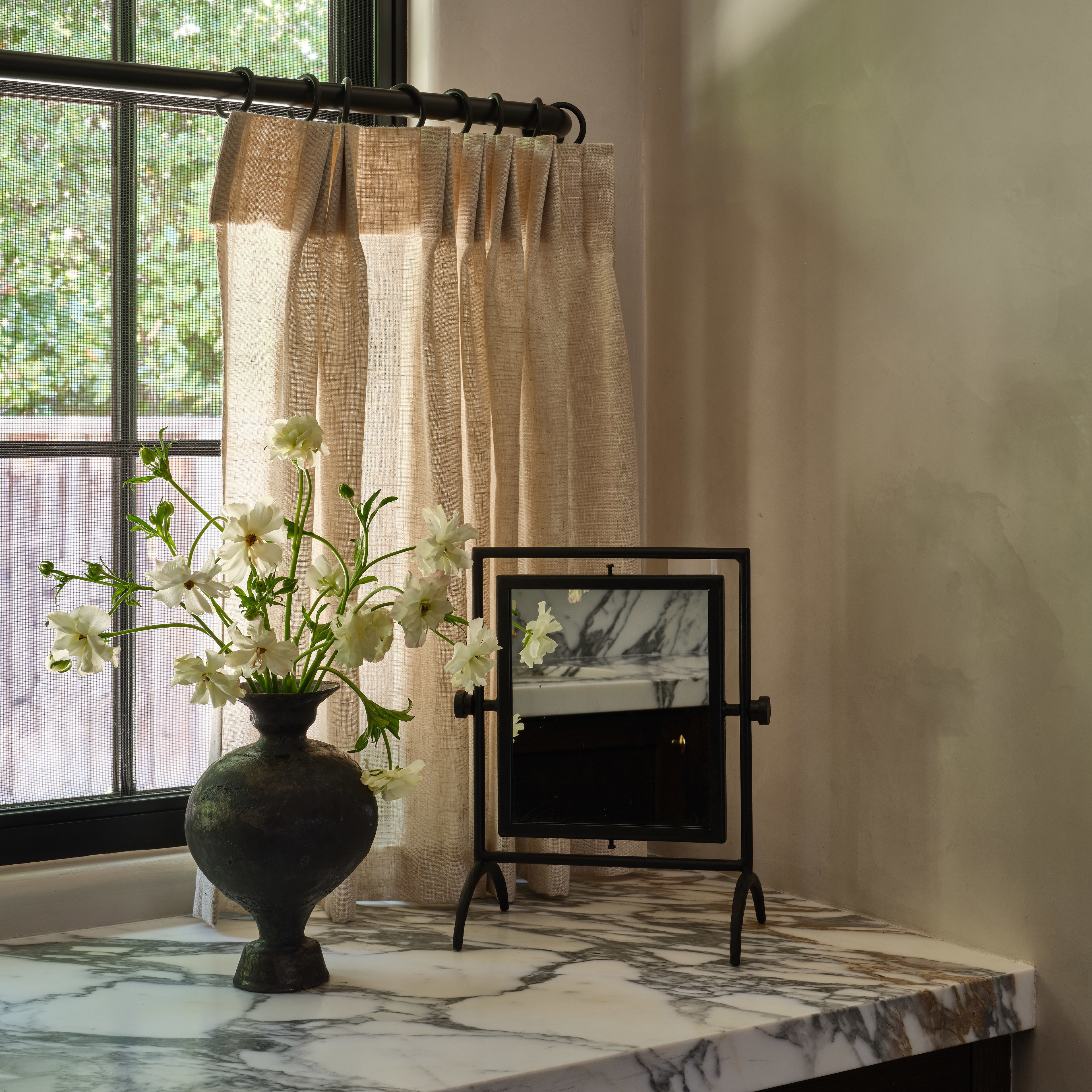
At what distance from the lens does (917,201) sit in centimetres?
141

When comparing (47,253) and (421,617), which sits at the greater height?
(47,253)

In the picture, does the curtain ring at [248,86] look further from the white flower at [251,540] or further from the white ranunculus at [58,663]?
the white ranunculus at [58,663]

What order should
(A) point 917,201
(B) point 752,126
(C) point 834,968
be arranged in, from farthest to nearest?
(B) point 752,126 → (A) point 917,201 → (C) point 834,968

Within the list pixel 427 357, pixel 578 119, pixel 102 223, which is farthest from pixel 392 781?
pixel 578 119

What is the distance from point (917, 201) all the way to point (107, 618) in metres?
1.10

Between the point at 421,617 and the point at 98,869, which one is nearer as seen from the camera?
the point at 421,617

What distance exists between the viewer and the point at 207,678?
3.90ft

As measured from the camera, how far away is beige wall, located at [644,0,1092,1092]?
49.3 inches

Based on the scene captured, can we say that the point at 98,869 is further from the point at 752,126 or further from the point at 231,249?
the point at 752,126

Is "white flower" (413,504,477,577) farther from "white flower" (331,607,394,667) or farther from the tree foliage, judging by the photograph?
the tree foliage

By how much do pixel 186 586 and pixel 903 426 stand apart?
0.90 m

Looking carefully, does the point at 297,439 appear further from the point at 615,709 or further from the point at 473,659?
the point at 615,709

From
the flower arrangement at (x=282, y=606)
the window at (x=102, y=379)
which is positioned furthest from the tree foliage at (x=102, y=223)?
the flower arrangement at (x=282, y=606)

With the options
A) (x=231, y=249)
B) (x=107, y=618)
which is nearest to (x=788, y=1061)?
(x=107, y=618)
